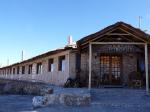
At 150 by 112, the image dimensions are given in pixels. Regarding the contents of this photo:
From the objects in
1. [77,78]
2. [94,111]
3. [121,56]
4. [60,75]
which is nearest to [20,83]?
[60,75]

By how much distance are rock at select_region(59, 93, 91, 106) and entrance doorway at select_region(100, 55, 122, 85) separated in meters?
5.64

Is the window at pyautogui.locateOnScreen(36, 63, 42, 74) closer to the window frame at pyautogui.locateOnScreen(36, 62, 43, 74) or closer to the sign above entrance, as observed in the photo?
the window frame at pyautogui.locateOnScreen(36, 62, 43, 74)

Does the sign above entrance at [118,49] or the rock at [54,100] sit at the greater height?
the sign above entrance at [118,49]

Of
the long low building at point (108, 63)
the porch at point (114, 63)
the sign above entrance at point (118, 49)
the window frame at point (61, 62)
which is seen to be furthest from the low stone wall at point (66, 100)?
the window frame at point (61, 62)

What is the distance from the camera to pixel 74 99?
38.7 ft

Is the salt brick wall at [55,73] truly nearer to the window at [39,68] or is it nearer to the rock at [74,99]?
the window at [39,68]

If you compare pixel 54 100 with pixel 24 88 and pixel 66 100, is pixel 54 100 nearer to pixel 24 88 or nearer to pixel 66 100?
pixel 66 100

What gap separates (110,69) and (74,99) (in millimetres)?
6056

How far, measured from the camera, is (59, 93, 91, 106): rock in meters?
11.6

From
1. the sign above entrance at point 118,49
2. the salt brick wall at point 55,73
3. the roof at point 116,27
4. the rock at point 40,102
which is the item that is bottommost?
the rock at point 40,102

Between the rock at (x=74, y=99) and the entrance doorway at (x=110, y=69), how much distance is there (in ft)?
18.5

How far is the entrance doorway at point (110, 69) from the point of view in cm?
1728

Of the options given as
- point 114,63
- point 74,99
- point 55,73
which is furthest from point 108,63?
point 74,99

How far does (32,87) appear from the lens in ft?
69.5
